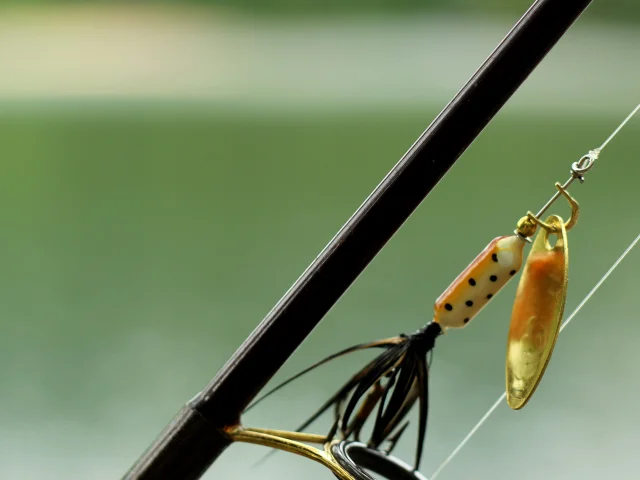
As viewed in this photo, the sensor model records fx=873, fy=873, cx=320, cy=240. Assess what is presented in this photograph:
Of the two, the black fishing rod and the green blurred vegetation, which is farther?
the green blurred vegetation

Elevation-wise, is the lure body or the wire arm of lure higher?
the wire arm of lure

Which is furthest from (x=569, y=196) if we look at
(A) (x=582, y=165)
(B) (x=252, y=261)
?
(B) (x=252, y=261)

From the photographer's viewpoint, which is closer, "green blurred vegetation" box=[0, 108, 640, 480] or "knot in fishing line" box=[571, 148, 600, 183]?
"knot in fishing line" box=[571, 148, 600, 183]

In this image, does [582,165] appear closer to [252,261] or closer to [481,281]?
[481,281]

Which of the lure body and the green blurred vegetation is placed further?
the green blurred vegetation

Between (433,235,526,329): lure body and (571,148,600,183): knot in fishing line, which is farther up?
(571,148,600,183): knot in fishing line
